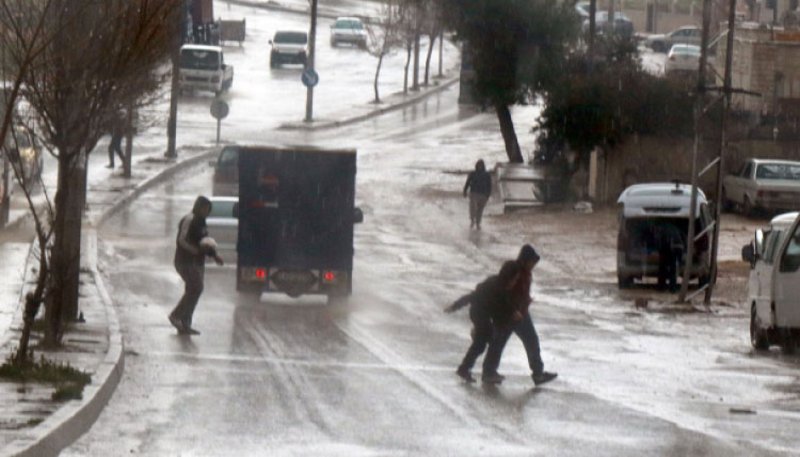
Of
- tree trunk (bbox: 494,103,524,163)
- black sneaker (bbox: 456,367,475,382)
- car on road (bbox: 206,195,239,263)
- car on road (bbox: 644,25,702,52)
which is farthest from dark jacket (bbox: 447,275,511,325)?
car on road (bbox: 644,25,702,52)

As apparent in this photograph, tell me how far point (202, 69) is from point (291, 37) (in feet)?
41.1

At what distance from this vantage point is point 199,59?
68438 mm

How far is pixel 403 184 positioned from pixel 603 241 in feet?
39.5

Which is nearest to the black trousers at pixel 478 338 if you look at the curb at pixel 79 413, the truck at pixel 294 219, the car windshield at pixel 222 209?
the curb at pixel 79 413

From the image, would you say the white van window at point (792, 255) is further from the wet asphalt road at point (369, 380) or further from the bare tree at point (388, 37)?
the bare tree at point (388, 37)

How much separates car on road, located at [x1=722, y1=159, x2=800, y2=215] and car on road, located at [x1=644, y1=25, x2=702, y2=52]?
42416mm

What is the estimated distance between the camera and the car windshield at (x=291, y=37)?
80.8 meters

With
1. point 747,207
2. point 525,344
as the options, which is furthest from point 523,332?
point 747,207

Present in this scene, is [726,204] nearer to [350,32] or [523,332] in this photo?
→ [523,332]

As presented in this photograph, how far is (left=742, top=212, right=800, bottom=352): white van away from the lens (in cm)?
2228

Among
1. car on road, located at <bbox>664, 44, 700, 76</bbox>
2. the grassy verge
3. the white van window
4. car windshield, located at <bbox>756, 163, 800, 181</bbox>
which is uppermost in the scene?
car on road, located at <bbox>664, 44, 700, 76</bbox>

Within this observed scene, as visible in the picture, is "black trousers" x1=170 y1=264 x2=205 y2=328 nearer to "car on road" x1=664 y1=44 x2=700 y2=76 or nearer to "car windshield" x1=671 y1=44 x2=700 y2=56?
"car on road" x1=664 y1=44 x2=700 y2=76

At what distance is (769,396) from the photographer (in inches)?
711

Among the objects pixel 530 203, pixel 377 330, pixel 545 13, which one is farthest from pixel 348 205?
pixel 545 13
